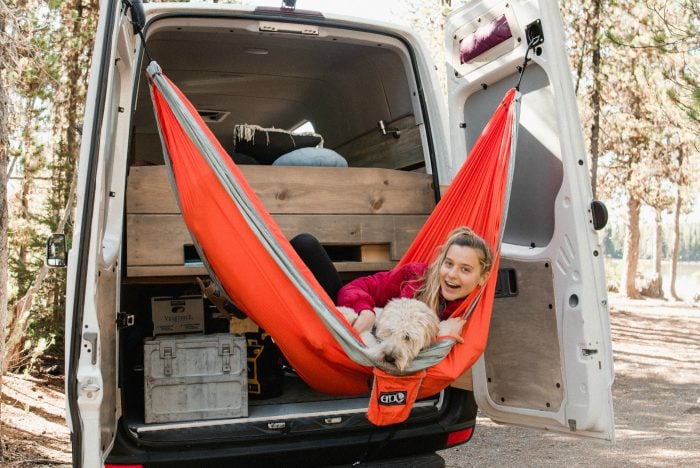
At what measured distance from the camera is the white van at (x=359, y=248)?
6.82ft

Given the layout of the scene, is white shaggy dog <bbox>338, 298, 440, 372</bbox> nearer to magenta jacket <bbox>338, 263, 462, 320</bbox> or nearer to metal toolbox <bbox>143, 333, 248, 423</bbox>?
magenta jacket <bbox>338, 263, 462, 320</bbox>

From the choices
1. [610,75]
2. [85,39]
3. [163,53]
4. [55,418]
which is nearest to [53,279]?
[55,418]

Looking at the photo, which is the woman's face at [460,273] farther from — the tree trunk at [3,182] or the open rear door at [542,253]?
the tree trunk at [3,182]

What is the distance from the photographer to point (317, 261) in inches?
99.0

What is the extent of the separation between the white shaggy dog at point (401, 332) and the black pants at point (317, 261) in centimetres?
30

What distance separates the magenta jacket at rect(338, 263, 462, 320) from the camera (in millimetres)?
2438

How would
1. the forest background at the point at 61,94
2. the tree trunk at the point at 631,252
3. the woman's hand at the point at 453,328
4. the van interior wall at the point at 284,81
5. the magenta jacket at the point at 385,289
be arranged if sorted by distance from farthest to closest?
the tree trunk at the point at 631,252 < the forest background at the point at 61,94 < the van interior wall at the point at 284,81 < the magenta jacket at the point at 385,289 < the woman's hand at the point at 453,328

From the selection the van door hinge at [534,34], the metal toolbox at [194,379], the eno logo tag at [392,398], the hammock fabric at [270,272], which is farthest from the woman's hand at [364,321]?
the van door hinge at [534,34]

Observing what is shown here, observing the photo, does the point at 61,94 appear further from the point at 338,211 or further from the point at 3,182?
the point at 338,211

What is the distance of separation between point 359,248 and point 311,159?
47 centimetres

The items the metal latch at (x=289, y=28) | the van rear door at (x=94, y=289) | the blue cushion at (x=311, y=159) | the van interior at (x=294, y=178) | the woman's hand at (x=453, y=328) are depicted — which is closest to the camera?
the van rear door at (x=94, y=289)

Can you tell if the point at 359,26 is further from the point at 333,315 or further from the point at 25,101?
the point at 25,101

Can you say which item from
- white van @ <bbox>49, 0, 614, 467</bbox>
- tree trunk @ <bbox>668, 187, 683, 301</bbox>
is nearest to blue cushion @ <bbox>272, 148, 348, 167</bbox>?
white van @ <bbox>49, 0, 614, 467</bbox>

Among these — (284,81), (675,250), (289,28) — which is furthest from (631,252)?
(289,28)
